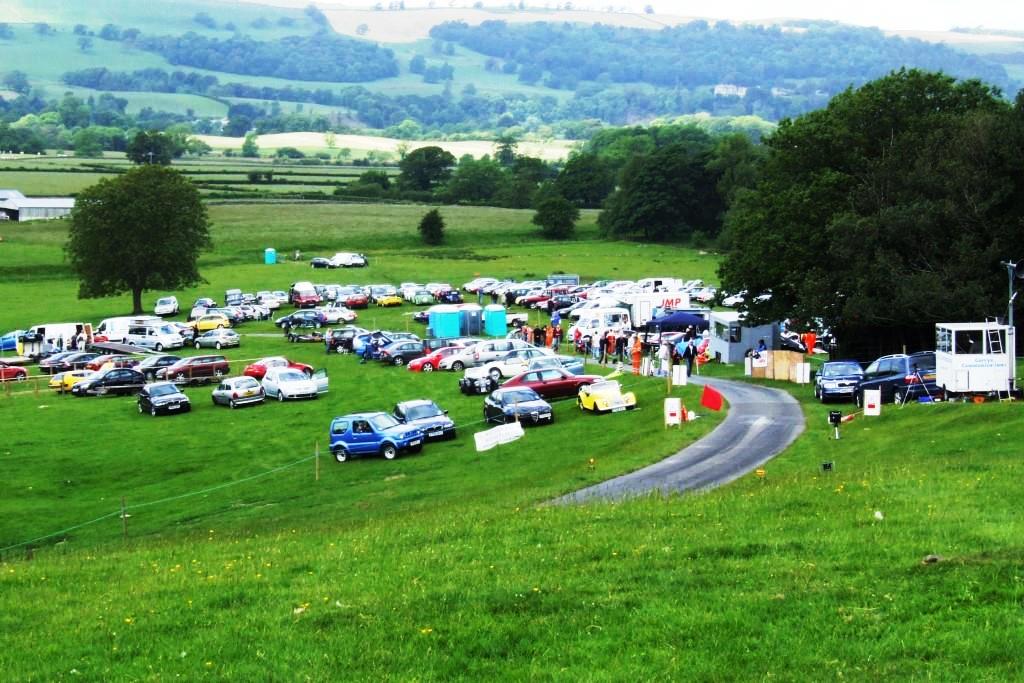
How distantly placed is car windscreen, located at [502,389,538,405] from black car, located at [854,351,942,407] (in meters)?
10.5

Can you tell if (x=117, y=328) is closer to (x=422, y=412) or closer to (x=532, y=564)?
(x=422, y=412)

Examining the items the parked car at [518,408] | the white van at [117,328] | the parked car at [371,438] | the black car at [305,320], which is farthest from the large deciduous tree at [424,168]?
the parked car at [371,438]

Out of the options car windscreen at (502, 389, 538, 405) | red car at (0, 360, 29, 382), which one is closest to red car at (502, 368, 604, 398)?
car windscreen at (502, 389, 538, 405)

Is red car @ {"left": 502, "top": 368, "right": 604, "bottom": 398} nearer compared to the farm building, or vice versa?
red car @ {"left": 502, "top": 368, "right": 604, "bottom": 398}

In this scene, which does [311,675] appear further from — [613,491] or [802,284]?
[802,284]

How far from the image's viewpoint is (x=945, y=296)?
1836 inches

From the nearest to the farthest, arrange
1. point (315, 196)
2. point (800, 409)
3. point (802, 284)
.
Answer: point (800, 409) < point (802, 284) < point (315, 196)

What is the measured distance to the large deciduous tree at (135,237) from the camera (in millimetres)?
94500

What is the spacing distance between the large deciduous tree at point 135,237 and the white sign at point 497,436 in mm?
60924

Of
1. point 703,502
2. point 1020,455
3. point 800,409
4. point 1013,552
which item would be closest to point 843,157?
point 800,409

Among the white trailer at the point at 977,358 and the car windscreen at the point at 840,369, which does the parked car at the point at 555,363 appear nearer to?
the car windscreen at the point at 840,369

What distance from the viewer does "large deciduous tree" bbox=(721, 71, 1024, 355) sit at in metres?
48.5

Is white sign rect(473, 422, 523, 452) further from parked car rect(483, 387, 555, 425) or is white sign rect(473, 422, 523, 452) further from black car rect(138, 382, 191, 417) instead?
black car rect(138, 382, 191, 417)

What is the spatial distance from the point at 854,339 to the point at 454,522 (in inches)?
1385
